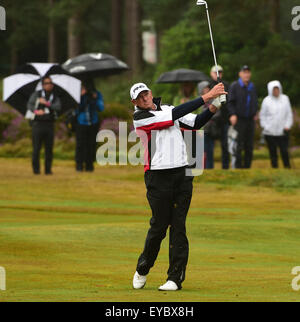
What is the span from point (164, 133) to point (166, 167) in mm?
311

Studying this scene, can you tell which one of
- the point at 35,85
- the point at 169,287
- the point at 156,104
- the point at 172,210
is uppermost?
the point at 35,85

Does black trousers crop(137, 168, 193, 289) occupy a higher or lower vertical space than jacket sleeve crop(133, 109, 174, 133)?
lower

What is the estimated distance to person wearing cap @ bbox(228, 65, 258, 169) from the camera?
22391 mm

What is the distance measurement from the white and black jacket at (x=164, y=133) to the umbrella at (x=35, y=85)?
Answer: 13449 millimetres

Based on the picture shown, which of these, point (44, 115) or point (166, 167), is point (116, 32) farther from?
point (166, 167)

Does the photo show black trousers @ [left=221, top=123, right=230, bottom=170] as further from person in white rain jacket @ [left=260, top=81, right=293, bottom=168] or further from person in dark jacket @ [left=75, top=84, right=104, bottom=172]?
person in dark jacket @ [left=75, top=84, right=104, bottom=172]

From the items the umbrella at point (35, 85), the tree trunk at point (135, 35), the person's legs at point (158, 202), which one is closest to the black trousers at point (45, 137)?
the umbrella at point (35, 85)

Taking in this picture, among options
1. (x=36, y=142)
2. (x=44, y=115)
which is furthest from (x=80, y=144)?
(x=44, y=115)

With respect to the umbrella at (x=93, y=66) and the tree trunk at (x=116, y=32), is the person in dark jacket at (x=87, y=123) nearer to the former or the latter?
the umbrella at (x=93, y=66)

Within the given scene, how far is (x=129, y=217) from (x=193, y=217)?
3.30 feet

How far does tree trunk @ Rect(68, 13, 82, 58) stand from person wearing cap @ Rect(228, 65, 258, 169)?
25726mm

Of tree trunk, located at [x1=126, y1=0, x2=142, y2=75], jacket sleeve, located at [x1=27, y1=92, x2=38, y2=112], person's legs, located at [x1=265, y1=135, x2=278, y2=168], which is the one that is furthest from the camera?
tree trunk, located at [x1=126, y1=0, x2=142, y2=75]

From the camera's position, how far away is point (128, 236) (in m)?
14.2

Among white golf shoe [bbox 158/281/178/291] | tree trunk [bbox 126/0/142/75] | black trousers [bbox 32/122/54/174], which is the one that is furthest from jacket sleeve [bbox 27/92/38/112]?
tree trunk [bbox 126/0/142/75]
